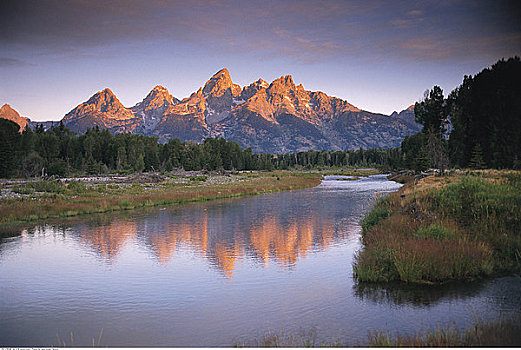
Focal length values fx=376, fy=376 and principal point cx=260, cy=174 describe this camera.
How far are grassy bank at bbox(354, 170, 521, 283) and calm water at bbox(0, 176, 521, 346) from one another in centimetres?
79

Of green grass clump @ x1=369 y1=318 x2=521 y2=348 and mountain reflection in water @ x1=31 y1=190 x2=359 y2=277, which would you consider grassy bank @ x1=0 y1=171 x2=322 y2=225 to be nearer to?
mountain reflection in water @ x1=31 y1=190 x2=359 y2=277

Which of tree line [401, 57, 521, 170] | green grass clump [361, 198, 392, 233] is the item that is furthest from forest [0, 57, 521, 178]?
green grass clump [361, 198, 392, 233]

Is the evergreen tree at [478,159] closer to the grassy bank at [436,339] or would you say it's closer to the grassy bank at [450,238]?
the grassy bank at [450,238]

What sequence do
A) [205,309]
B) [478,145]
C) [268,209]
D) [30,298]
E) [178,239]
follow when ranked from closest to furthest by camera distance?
1. [205,309]
2. [30,298]
3. [178,239]
4. [268,209]
5. [478,145]

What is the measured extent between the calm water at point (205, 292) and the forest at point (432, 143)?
32.8 meters

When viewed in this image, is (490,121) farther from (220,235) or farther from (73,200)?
(73,200)

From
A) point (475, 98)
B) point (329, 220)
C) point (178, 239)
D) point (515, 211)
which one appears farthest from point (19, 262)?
point (475, 98)

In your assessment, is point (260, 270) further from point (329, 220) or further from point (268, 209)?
point (268, 209)

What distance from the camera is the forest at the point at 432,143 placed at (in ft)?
162

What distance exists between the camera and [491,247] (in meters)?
16.1

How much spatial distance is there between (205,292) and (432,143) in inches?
2326

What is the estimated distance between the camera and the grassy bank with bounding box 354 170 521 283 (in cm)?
1477

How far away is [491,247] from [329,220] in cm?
1658

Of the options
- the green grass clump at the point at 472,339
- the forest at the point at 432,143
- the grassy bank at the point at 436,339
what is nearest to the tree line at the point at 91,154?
the forest at the point at 432,143
